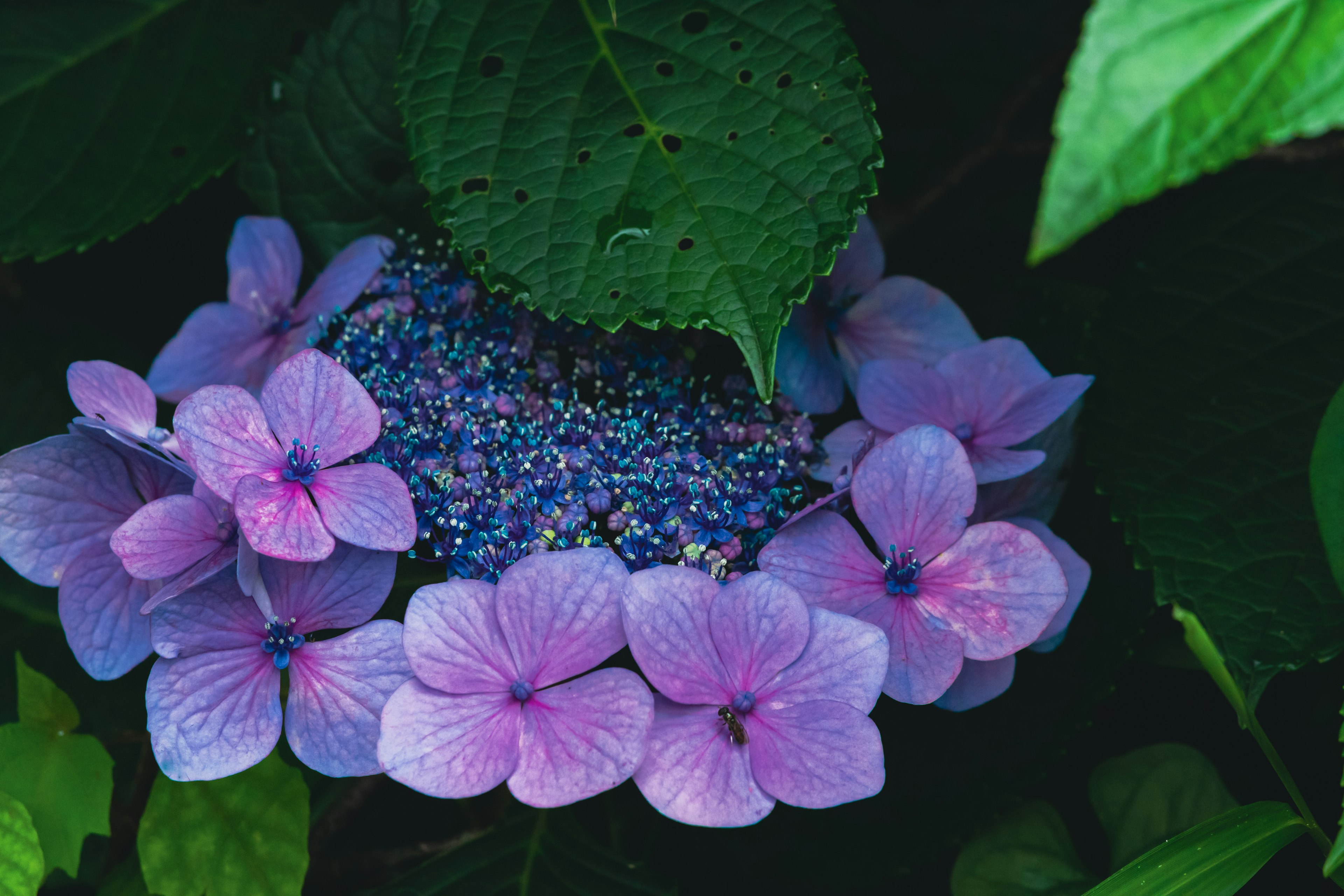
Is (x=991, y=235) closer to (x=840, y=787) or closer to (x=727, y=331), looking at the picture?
(x=727, y=331)

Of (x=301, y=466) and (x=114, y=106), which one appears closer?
(x=301, y=466)

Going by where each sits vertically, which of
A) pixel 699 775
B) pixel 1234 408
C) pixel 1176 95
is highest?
pixel 1176 95

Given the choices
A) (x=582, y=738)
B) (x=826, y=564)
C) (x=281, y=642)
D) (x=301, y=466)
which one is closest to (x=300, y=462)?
→ (x=301, y=466)

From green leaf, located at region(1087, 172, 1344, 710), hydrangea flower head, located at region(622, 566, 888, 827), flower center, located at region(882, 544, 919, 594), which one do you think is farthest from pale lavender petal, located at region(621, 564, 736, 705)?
green leaf, located at region(1087, 172, 1344, 710)

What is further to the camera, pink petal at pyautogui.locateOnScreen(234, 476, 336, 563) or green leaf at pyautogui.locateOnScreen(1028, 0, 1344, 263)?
pink petal at pyautogui.locateOnScreen(234, 476, 336, 563)

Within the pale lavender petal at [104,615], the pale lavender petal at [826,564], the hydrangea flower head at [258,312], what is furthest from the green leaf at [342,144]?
the pale lavender petal at [826,564]

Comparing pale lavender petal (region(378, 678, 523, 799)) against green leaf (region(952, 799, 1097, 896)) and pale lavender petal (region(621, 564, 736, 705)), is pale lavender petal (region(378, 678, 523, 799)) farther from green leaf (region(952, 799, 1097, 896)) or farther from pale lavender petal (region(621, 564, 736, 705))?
green leaf (region(952, 799, 1097, 896))

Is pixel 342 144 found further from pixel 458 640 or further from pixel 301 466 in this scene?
pixel 458 640

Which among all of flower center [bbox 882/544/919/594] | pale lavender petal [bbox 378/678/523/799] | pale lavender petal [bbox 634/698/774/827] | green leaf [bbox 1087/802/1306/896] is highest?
flower center [bbox 882/544/919/594]

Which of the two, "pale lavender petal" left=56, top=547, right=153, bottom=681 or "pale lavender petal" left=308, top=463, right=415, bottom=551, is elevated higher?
"pale lavender petal" left=308, top=463, right=415, bottom=551
